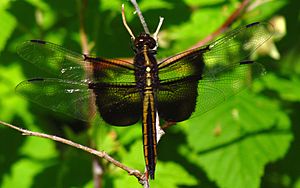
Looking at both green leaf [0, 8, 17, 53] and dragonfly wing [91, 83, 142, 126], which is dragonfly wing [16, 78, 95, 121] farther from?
green leaf [0, 8, 17, 53]

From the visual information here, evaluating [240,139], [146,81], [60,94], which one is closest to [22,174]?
[60,94]

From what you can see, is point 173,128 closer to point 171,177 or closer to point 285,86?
point 171,177

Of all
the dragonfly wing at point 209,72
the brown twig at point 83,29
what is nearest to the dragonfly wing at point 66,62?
the dragonfly wing at point 209,72

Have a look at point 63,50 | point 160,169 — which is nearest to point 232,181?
point 160,169

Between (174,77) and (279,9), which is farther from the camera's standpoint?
(279,9)

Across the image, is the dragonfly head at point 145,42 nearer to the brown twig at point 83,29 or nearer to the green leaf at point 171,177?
the brown twig at point 83,29

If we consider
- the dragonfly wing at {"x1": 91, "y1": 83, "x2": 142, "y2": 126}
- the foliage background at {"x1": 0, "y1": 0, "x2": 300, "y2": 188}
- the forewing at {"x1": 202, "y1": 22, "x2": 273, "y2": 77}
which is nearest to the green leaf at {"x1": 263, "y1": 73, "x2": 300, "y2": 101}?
the foliage background at {"x1": 0, "y1": 0, "x2": 300, "y2": 188}

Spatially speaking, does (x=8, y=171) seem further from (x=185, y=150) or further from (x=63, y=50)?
(x=63, y=50)
